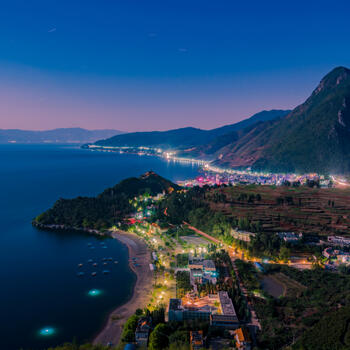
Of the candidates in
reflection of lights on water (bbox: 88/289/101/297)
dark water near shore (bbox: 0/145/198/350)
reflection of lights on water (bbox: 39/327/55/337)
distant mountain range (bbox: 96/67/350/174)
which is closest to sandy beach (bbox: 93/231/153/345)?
dark water near shore (bbox: 0/145/198/350)

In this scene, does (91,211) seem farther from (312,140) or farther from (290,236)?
(312,140)

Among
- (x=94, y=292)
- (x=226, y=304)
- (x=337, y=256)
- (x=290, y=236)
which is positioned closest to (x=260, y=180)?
(x=290, y=236)

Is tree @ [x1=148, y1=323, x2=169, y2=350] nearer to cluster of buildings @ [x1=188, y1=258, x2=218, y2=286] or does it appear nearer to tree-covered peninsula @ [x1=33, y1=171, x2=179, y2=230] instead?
cluster of buildings @ [x1=188, y1=258, x2=218, y2=286]

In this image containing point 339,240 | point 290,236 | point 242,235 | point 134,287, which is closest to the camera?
point 134,287

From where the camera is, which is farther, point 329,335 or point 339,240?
point 339,240

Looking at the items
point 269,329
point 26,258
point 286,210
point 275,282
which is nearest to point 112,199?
point 26,258

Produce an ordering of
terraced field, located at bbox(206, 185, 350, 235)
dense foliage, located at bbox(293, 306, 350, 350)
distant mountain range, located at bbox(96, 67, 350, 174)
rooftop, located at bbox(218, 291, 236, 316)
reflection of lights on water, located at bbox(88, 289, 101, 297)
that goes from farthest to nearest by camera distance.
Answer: distant mountain range, located at bbox(96, 67, 350, 174) < terraced field, located at bbox(206, 185, 350, 235) < reflection of lights on water, located at bbox(88, 289, 101, 297) < rooftop, located at bbox(218, 291, 236, 316) < dense foliage, located at bbox(293, 306, 350, 350)

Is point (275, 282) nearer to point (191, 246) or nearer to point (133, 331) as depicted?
point (191, 246)

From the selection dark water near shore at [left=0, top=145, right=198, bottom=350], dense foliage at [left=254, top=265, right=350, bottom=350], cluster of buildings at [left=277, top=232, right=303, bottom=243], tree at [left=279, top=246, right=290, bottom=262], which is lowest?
dark water near shore at [left=0, top=145, right=198, bottom=350]
